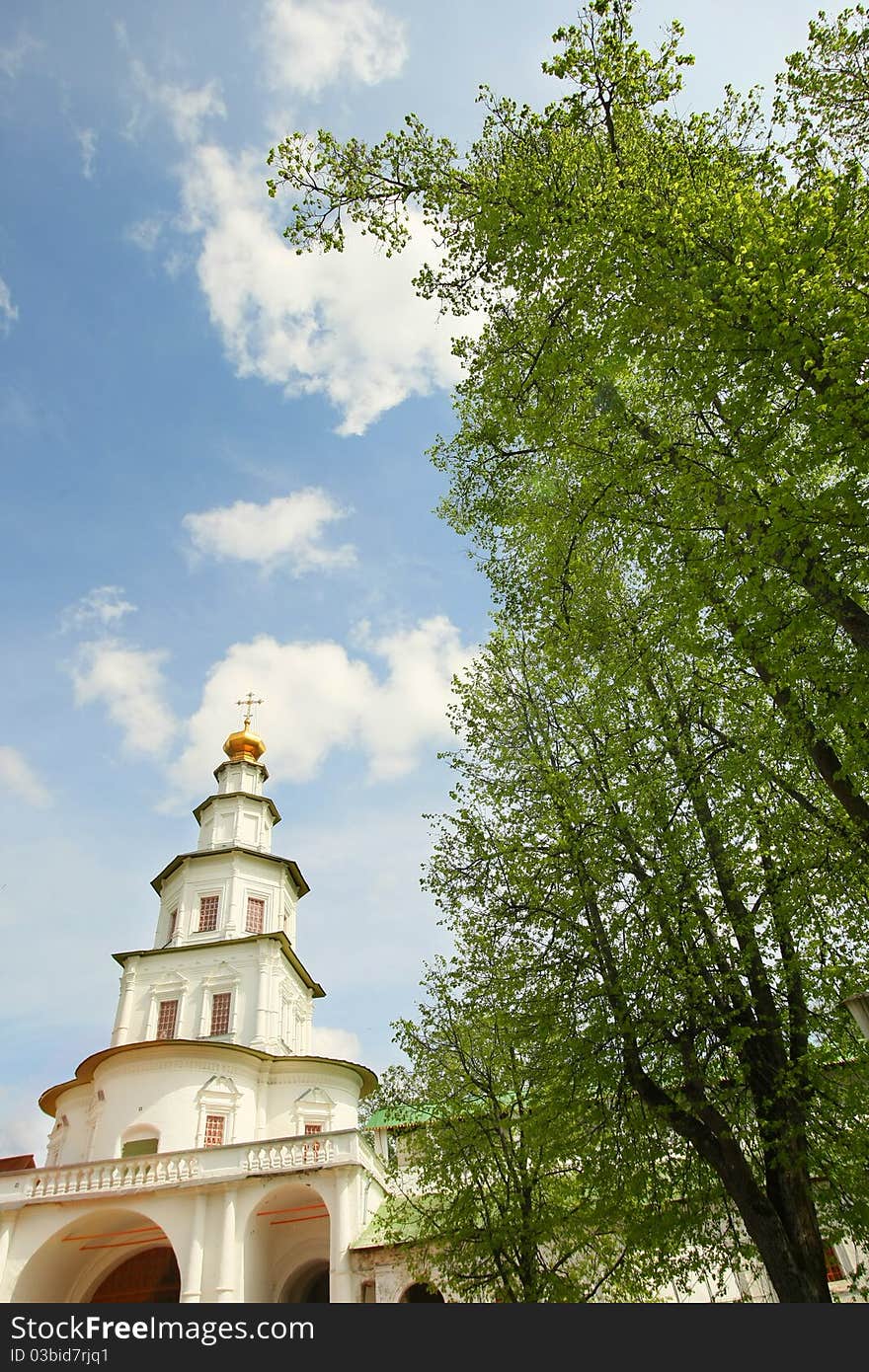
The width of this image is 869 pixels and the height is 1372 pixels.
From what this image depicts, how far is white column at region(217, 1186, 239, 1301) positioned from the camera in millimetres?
18984

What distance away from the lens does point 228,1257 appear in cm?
1936

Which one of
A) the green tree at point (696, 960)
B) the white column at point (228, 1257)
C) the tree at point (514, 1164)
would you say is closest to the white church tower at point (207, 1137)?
the white column at point (228, 1257)

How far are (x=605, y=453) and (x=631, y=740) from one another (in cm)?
415

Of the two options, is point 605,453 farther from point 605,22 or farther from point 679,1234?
point 679,1234

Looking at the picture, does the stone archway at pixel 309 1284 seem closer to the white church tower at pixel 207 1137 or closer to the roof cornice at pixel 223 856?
the white church tower at pixel 207 1137

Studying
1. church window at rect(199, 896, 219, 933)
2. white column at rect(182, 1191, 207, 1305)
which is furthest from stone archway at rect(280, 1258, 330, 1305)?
church window at rect(199, 896, 219, 933)

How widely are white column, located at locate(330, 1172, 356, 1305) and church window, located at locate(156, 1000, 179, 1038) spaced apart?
35.5 feet

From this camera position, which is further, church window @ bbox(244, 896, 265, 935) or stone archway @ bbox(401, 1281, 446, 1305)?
church window @ bbox(244, 896, 265, 935)

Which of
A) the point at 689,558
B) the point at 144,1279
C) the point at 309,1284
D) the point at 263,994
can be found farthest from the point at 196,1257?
the point at 689,558

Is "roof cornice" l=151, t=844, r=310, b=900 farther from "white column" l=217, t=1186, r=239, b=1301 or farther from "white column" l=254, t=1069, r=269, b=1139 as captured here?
"white column" l=217, t=1186, r=239, b=1301

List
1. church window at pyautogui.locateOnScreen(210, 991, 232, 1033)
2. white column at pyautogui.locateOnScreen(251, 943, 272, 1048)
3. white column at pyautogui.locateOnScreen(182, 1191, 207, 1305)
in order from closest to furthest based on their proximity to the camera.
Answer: white column at pyautogui.locateOnScreen(182, 1191, 207, 1305)
white column at pyautogui.locateOnScreen(251, 943, 272, 1048)
church window at pyautogui.locateOnScreen(210, 991, 232, 1033)

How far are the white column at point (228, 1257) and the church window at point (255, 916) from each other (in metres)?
11.8

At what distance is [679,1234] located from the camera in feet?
34.4

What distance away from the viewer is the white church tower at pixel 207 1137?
19969 mm
